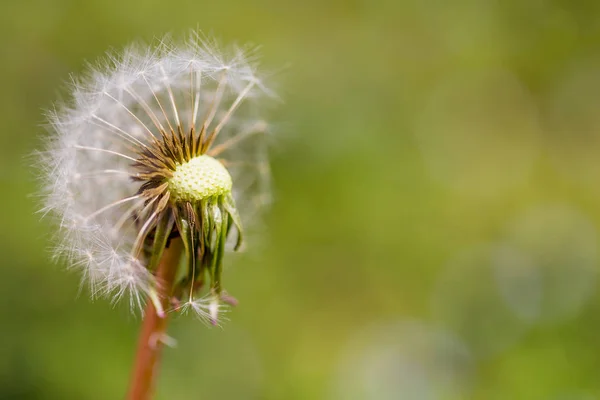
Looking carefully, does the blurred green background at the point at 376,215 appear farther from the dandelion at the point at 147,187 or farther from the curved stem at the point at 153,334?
the curved stem at the point at 153,334

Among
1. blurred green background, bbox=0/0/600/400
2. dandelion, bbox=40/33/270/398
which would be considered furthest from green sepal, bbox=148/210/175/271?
blurred green background, bbox=0/0/600/400

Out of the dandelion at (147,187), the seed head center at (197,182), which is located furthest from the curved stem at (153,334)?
the seed head center at (197,182)

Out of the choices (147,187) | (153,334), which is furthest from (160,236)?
(153,334)

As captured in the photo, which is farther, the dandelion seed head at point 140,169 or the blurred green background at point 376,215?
the blurred green background at point 376,215

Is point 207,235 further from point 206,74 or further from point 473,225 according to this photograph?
point 473,225

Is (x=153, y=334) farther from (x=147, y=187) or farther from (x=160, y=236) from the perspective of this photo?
(x=147, y=187)

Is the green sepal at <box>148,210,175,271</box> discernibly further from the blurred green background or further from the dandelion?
the blurred green background

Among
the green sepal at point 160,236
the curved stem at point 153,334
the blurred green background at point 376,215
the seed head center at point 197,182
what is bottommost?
the curved stem at point 153,334
